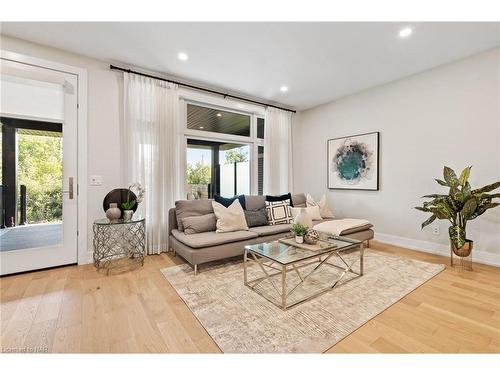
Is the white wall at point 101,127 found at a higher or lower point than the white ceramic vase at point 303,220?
higher

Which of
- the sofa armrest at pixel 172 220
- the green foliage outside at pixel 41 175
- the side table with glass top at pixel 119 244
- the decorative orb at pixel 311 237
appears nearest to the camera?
the decorative orb at pixel 311 237

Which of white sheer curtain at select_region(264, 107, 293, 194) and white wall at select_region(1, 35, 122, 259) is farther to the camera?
white sheer curtain at select_region(264, 107, 293, 194)

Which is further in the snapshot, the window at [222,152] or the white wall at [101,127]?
→ the window at [222,152]

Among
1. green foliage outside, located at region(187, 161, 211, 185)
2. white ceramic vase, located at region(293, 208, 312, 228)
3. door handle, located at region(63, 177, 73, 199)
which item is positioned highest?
green foliage outside, located at region(187, 161, 211, 185)

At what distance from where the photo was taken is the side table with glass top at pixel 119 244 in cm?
281

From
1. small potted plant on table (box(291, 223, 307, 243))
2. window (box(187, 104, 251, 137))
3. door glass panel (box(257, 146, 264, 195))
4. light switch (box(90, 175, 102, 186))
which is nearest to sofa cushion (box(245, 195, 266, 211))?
door glass panel (box(257, 146, 264, 195))

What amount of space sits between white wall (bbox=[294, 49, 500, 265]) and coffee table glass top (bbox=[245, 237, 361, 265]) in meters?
1.83

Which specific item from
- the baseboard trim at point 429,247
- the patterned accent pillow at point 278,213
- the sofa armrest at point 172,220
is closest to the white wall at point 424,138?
the baseboard trim at point 429,247

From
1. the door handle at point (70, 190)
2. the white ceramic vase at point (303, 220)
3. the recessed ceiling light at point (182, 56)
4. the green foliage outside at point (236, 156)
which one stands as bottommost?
the white ceramic vase at point (303, 220)

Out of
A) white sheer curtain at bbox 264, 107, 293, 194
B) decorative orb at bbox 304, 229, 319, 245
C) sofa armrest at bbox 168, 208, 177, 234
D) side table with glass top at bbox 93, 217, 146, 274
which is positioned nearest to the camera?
decorative orb at bbox 304, 229, 319, 245

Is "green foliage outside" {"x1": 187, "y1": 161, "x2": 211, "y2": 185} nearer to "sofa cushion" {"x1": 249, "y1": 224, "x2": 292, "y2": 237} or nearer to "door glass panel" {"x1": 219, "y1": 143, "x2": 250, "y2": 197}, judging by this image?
"door glass panel" {"x1": 219, "y1": 143, "x2": 250, "y2": 197}

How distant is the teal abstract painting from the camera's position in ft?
13.1

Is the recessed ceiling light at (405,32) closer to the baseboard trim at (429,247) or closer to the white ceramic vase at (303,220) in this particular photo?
the white ceramic vase at (303,220)
